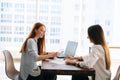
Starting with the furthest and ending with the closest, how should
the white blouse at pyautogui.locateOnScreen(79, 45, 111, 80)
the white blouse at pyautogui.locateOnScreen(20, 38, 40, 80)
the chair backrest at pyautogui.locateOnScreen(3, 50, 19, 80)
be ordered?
the chair backrest at pyautogui.locateOnScreen(3, 50, 19, 80) < the white blouse at pyautogui.locateOnScreen(20, 38, 40, 80) < the white blouse at pyautogui.locateOnScreen(79, 45, 111, 80)

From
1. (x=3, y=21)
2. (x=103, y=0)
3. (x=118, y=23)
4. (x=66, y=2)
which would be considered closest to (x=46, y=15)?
(x=66, y=2)

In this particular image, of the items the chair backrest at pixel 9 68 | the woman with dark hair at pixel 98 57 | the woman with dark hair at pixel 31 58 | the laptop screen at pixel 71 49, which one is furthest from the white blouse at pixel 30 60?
the laptop screen at pixel 71 49

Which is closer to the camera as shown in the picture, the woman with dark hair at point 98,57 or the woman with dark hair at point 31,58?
the woman with dark hair at point 98,57

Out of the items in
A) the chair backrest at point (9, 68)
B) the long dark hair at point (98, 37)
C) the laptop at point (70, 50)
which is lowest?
the chair backrest at point (9, 68)

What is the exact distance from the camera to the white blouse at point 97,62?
7.77ft

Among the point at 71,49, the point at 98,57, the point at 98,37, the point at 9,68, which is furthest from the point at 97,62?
the point at 9,68

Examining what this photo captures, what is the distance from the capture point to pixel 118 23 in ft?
19.9

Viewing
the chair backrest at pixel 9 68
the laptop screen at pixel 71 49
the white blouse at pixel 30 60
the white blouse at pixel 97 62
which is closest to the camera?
the white blouse at pixel 97 62

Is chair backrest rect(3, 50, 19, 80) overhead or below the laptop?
below

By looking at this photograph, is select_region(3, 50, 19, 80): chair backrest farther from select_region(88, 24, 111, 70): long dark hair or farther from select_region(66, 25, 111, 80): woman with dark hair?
select_region(88, 24, 111, 70): long dark hair

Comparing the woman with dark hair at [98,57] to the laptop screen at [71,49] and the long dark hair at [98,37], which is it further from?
the laptop screen at [71,49]

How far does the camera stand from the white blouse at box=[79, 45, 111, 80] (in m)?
2.37

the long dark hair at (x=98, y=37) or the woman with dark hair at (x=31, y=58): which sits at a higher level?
the long dark hair at (x=98, y=37)

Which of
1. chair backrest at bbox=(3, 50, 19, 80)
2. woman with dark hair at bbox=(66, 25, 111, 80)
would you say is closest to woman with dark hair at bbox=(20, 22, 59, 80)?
chair backrest at bbox=(3, 50, 19, 80)
